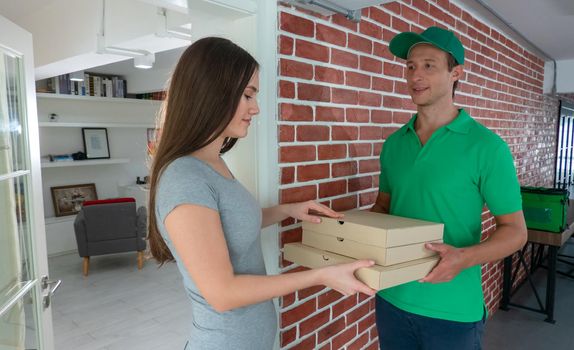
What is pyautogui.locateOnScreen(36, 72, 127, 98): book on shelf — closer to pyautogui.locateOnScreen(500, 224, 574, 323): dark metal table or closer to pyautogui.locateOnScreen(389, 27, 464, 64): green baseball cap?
pyautogui.locateOnScreen(389, 27, 464, 64): green baseball cap

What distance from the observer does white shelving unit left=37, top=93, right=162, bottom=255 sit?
6.18 meters

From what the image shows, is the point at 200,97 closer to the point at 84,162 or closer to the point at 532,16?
the point at 532,16

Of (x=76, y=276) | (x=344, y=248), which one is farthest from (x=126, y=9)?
(x=76, y=276)

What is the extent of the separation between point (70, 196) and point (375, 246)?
650 cm

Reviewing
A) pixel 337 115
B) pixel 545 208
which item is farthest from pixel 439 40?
pixel 545 208

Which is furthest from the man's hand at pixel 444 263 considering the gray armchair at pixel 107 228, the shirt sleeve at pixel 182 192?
the gray armchair at pixel 107 228

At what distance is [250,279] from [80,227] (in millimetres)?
4935

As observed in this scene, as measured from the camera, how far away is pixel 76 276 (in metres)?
5.20

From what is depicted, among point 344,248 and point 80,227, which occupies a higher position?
point 344,248

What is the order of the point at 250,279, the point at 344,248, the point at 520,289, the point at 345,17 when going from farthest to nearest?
the point at 520,289 < the point at 345,17 < the point at 344,248 < the point at 250,279

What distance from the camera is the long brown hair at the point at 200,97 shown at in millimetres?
1047

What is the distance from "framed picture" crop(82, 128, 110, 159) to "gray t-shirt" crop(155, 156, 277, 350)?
6.23 m

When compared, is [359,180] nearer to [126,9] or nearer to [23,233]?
[23,233]

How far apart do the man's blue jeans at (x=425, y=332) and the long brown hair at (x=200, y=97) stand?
3.53 ft
